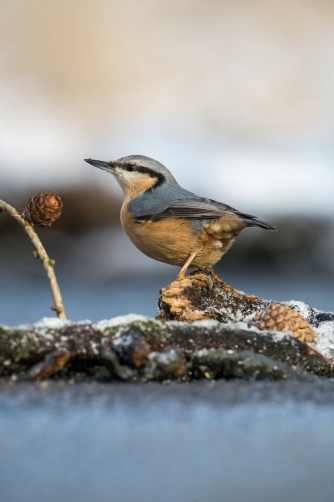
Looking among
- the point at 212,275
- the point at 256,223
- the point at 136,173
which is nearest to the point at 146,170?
the point at 136,173

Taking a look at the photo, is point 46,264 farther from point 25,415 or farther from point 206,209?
point 206,209

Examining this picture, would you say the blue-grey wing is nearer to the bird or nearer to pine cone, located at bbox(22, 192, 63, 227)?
the bird

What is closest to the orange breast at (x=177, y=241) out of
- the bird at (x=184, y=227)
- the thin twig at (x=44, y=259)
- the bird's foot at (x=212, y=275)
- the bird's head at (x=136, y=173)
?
the bird at (x=184, y=227)

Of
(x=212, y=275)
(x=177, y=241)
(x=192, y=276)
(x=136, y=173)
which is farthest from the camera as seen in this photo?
(x=136, y=173)

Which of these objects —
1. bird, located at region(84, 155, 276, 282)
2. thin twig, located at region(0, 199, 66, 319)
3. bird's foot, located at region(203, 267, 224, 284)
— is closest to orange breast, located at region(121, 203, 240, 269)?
bird, located at region(84, 155, 276, 282)

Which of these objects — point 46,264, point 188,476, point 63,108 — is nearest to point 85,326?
point 46,264

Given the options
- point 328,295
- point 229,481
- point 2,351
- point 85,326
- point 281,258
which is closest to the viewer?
point 229,481

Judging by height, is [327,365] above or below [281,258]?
below

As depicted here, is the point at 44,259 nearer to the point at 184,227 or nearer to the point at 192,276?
the point at 192,276
